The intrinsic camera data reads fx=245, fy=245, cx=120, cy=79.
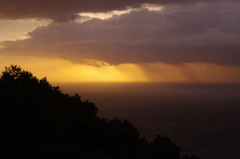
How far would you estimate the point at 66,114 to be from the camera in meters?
22.7

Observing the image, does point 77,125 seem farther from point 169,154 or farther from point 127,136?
point 169,154

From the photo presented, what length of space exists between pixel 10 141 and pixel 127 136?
30.4 feet

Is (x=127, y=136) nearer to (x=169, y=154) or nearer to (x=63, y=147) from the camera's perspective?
(x=63, y=147)

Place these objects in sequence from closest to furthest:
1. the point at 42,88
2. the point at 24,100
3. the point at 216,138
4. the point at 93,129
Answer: the point at 93,129, the point at 24,100, the point at 42,88, the point at 216,138

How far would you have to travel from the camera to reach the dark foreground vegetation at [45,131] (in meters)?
15.7

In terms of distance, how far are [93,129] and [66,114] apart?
3720 mm

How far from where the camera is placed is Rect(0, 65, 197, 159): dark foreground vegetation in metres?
15.7

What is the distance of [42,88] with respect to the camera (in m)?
27.6

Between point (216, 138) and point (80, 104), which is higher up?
point (80, 104)

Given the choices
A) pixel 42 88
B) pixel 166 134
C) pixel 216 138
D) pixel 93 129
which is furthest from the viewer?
pixel 166 134

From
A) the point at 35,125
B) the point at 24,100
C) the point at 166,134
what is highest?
the point at 24,100

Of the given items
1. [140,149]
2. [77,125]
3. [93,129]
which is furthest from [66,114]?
[140,149]

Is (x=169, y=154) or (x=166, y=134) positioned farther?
(x=166, y=134)

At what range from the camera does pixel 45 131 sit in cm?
1925
